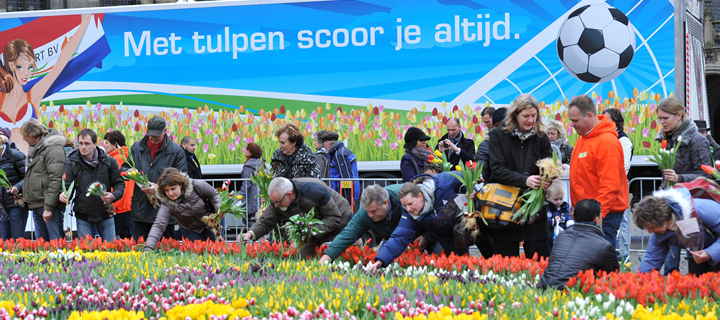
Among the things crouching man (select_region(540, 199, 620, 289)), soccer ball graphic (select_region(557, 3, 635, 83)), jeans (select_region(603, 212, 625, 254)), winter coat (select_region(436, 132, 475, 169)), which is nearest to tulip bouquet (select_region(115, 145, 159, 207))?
winter coat (select_region(436, 132, 475, 169))

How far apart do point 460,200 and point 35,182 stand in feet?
17.6

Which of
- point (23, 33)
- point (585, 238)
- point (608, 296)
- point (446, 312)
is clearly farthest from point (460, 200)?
point (23, 33)

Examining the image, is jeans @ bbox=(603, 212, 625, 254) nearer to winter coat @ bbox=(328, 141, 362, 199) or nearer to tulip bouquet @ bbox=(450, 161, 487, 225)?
tulip bouquet @ bbox=(450, 161, 487, 225)

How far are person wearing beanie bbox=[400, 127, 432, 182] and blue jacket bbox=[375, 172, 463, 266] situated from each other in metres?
2.16

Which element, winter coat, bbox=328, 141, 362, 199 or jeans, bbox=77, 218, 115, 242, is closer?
jeans, bbox=77, 218, 115, 242

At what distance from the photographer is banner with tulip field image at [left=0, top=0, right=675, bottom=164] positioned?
988cm

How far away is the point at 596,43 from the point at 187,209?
6241 millimetres

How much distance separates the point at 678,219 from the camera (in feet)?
15.8

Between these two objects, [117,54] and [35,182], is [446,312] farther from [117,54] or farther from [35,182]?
[117,54]

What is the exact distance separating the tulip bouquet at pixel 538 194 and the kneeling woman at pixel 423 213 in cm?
60

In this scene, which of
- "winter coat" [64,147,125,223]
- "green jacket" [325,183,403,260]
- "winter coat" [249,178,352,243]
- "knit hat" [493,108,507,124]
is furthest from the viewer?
"winter coat" [64,147,125,223]

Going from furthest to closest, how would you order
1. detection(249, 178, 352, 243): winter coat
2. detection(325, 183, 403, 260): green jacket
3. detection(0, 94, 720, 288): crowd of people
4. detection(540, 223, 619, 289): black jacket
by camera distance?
detection(249, 178, 352, 243): winter coat < detection(325, 183, 403, 260): green jacket < detection(0, 94, 720, 288): crowd of people < detection(540, 223, 619, 289): black jacket

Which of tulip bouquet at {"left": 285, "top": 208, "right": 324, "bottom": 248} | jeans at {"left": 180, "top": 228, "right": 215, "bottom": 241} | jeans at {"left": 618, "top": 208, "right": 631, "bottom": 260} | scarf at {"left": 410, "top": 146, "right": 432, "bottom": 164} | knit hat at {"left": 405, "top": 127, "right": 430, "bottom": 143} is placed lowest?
jeans at {"left": 618, "top": 208, "right": 631, "bottom": 260}

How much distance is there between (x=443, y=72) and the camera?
35.3 feet
